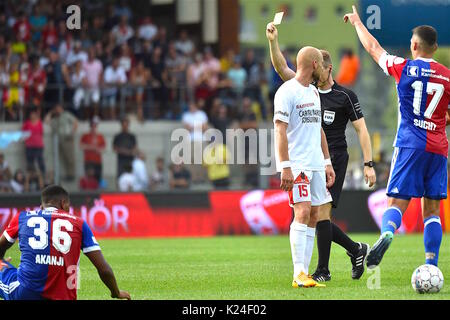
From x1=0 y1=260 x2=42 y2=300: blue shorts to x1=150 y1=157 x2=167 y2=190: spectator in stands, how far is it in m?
12.7

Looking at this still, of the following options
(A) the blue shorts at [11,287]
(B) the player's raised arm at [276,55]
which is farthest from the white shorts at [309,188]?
(A) the blue shorts at [11,287]

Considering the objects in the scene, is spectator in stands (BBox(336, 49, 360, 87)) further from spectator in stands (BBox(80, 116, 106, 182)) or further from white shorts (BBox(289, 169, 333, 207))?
white shorts (BBox(289, 169, 333, 207))

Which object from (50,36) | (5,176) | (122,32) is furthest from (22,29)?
(5,176)

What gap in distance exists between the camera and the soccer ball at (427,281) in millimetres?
9125

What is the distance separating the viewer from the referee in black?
10.6 meters

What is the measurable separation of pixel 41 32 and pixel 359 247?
15767mm

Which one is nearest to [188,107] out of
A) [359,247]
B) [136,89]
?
[136,89]

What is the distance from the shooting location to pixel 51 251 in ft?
25.6

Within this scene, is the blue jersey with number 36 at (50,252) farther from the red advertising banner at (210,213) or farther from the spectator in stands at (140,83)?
the spectator in stands at (140,83)

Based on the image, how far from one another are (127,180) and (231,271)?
9.23 m

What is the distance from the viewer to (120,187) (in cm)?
2081

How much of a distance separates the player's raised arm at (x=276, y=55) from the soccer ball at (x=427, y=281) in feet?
8.74

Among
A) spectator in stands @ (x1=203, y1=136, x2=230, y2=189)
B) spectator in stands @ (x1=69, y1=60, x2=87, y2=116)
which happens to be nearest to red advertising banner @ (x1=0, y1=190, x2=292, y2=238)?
spectator in stands @ (x1=203, y1=136, x2=230, y2=189)
